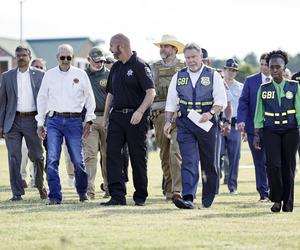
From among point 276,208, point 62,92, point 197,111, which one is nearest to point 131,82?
point 197,111

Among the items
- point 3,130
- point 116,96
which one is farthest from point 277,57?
point 3,130

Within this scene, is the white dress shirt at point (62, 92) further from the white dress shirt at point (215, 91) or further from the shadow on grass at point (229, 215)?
the shadow on grass at point (229, 215)

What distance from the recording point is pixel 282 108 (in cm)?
1177

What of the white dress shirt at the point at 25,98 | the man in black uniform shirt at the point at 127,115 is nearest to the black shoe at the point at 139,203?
the man in black uniform shirt at the point at 127,115

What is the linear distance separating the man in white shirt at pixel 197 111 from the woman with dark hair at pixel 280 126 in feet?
1.83

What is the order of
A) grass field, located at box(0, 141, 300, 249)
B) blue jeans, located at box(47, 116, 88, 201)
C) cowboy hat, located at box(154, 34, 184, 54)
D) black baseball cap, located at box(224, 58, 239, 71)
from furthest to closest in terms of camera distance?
black baseball cap, located at box(224, 58, 239, 71), cowboy hat, located at box(154, 34, 184, 54), blue jeans, located at box(47, 116, 88, 201), grass field, located at box(0, 141, 300, 249)

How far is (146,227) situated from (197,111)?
267cm

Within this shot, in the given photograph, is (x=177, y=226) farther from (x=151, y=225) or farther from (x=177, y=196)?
(x=177, y=196)

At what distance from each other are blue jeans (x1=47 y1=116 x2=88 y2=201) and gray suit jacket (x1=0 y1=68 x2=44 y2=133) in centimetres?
102

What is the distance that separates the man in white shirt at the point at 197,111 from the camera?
12.0 metres

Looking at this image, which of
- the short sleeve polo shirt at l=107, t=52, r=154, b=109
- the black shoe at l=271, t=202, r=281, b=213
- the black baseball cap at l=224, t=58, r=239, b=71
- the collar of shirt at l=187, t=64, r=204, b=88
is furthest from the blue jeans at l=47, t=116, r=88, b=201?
the black baseball cap at l=224, t=58, r=239, b=71

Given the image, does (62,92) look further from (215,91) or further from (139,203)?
(215,91)

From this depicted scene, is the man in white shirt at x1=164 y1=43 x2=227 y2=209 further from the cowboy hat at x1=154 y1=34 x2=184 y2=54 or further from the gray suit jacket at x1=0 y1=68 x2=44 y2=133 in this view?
the gray suit jacket at x1=0 y1=68 x2=44 y2=133

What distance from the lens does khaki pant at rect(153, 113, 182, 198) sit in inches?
534
